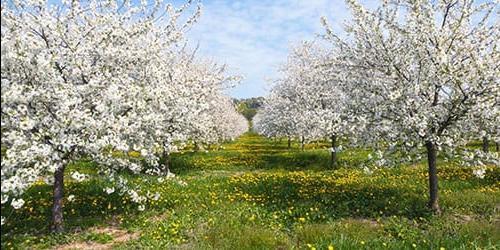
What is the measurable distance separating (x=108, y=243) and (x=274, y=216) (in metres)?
4.08

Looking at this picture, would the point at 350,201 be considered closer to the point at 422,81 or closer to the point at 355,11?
the point at 422,81

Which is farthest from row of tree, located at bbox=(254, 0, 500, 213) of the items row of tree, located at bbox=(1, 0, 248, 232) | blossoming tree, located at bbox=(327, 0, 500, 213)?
row of tree, located at bbox=(1, 0, 248, 232)

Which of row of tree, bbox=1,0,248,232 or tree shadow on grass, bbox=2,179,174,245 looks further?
tree shadow on grass, bbox=2,179,174,245

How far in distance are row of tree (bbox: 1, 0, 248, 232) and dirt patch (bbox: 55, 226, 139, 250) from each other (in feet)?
2.77

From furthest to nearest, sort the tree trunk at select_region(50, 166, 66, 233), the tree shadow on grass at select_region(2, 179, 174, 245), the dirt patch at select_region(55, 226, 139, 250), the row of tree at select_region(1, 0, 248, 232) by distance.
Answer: the tree shadow on grass at select_region(2, 179, 174, 245) → the tree trunk at select_region(50, 166, 66, 233) → the dirt patch at select_region(55, 226, 139, 250) → the row of tree at select_region(1, 0, 248, 232)

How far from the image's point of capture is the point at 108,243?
9.68m

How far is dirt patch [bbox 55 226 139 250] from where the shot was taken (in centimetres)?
942

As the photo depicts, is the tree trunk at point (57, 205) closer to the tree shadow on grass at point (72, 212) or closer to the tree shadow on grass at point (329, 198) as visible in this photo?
the tree shadow on grass at point (72, 212)

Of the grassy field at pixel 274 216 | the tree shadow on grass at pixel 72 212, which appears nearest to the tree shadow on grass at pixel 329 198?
the grassy field at pixel 274 216

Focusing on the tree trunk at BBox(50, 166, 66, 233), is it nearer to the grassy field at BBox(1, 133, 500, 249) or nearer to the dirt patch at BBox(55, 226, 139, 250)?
the grassy field at BBox(1, 133, 500, 249)

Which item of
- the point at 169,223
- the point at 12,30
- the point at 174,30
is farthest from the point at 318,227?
the point at 12,30

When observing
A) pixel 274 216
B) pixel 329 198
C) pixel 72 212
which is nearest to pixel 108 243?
pixel 72 212

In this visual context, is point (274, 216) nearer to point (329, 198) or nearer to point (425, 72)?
point (329, 198)

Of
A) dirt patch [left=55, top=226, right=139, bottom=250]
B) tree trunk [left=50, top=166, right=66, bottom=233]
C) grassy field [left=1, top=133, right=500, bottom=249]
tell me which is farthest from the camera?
tree trunk [left=50, top=166, right=66, bottom=233]
